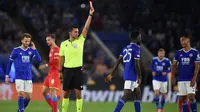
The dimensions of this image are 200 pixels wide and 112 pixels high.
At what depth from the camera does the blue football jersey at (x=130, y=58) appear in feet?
48.3

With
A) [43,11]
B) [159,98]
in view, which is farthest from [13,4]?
[159,98]

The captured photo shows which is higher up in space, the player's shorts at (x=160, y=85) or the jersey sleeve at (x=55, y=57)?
the jersey sleeve at (x=55, y=57)

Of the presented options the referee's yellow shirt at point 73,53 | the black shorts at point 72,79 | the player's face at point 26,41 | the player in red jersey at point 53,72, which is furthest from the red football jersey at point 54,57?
the black shorts at point 72,79

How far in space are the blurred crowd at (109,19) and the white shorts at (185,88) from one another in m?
13.8

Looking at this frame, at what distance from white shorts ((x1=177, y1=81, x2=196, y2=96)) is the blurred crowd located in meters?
13.8

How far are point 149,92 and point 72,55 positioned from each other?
1194 centimetres

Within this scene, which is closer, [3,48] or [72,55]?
[72,55]

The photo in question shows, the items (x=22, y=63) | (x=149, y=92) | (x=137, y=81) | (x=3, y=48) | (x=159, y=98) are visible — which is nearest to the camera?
(x=137, y=81)

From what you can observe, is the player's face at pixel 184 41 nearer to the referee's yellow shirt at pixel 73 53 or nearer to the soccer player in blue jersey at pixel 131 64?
the soccer player in blue jersey at pixel 131 64

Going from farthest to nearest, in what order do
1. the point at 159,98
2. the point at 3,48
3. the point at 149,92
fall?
the point at 3,48, the point at 149,92, the point at 159,98

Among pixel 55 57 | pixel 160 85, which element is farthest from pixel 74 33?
pixel 160 85

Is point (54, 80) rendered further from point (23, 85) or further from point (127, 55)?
point (127, 55)

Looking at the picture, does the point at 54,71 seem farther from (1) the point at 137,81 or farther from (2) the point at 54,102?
(1) the point at 137,81

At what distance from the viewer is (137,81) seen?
14.7 metres
